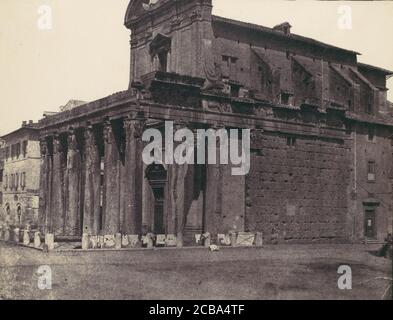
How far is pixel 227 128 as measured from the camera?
28.6 meters

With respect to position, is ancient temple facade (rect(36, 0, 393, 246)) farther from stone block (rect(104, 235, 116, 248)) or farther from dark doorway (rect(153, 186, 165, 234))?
stone block (rect(104, 235, 116, 248))

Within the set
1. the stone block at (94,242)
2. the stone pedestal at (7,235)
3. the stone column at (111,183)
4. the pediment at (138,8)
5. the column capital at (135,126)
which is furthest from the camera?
the pediment at (138,8)

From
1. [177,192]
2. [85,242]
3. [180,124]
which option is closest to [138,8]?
[180,124]

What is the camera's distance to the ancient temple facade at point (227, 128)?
1040 inches

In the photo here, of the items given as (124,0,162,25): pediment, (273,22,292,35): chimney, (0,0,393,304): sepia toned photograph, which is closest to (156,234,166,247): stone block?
(0,0,393,304): sepia toned photograph

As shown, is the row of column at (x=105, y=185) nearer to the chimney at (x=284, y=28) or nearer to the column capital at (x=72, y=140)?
the column capital at (x=72, y=140)

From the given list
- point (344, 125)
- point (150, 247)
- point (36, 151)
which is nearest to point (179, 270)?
point (150, 247)

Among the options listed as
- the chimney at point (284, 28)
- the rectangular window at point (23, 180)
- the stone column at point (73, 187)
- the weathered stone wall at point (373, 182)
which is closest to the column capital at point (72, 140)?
the stone column at point (73, 187)

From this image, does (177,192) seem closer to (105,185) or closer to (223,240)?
(223,240)

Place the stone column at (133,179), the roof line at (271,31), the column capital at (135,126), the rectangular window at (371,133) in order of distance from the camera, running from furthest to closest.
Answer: the rectangular window at (371,133)
the roof line at (271,31)
the column capital at (135,126)
the stone column at (133,179)

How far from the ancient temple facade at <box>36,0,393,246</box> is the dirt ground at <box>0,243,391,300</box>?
14.7ft

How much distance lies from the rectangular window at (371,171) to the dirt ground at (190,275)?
12175 millimetres

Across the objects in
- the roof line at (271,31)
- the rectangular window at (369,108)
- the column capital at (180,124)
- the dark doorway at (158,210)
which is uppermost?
the roof line at (271,31)

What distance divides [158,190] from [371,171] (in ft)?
48.6
